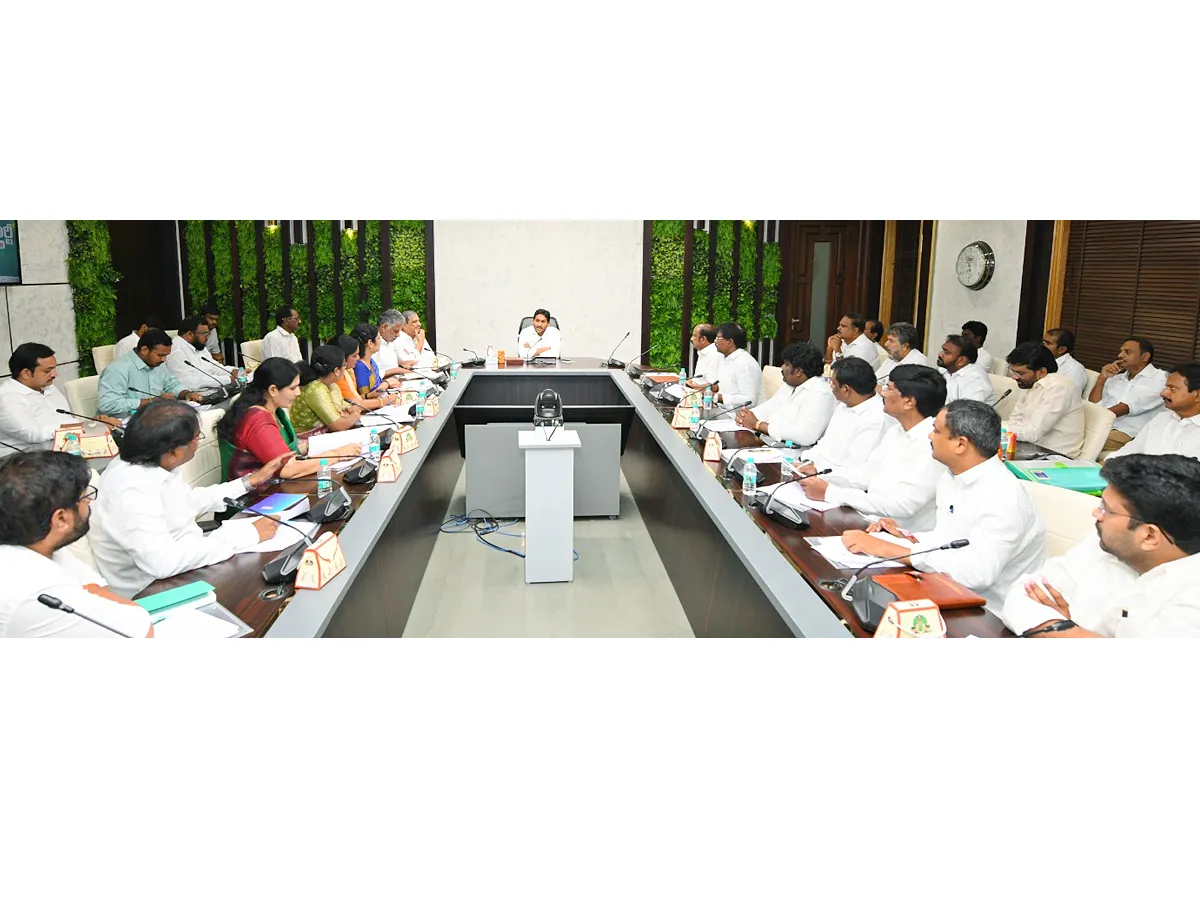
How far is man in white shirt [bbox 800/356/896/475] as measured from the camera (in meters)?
3.55

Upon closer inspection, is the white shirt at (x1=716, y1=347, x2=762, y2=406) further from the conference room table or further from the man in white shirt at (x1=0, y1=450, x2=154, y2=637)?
the man in white shirt at (x1=0, y1=450, x2=154, y2=637)

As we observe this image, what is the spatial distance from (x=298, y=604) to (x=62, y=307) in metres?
6.18

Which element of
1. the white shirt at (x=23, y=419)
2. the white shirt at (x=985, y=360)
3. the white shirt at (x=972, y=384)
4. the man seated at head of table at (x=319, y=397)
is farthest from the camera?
the white shirt at (x=985, y=360)

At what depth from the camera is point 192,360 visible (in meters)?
6.44

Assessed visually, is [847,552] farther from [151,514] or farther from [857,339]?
[857,339]

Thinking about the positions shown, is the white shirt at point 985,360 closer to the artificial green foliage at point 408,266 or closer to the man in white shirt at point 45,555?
the artificial green foliage at point 408,266

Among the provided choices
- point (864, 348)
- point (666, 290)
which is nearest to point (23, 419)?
point (864, 348)

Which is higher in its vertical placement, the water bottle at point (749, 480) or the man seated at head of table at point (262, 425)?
the man seated at head of table at point (262, 425)

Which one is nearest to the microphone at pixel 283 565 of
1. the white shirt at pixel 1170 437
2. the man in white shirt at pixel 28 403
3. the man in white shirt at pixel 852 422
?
the man in white shirt at pixel 852 422

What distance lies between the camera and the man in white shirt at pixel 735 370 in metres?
5.52

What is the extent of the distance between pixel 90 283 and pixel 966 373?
6.85 metres

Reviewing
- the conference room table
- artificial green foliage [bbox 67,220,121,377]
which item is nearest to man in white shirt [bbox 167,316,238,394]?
artificial green foliage [bbox 67,220,121,377]

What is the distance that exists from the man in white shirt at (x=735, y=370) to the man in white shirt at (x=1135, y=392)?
208 cm
